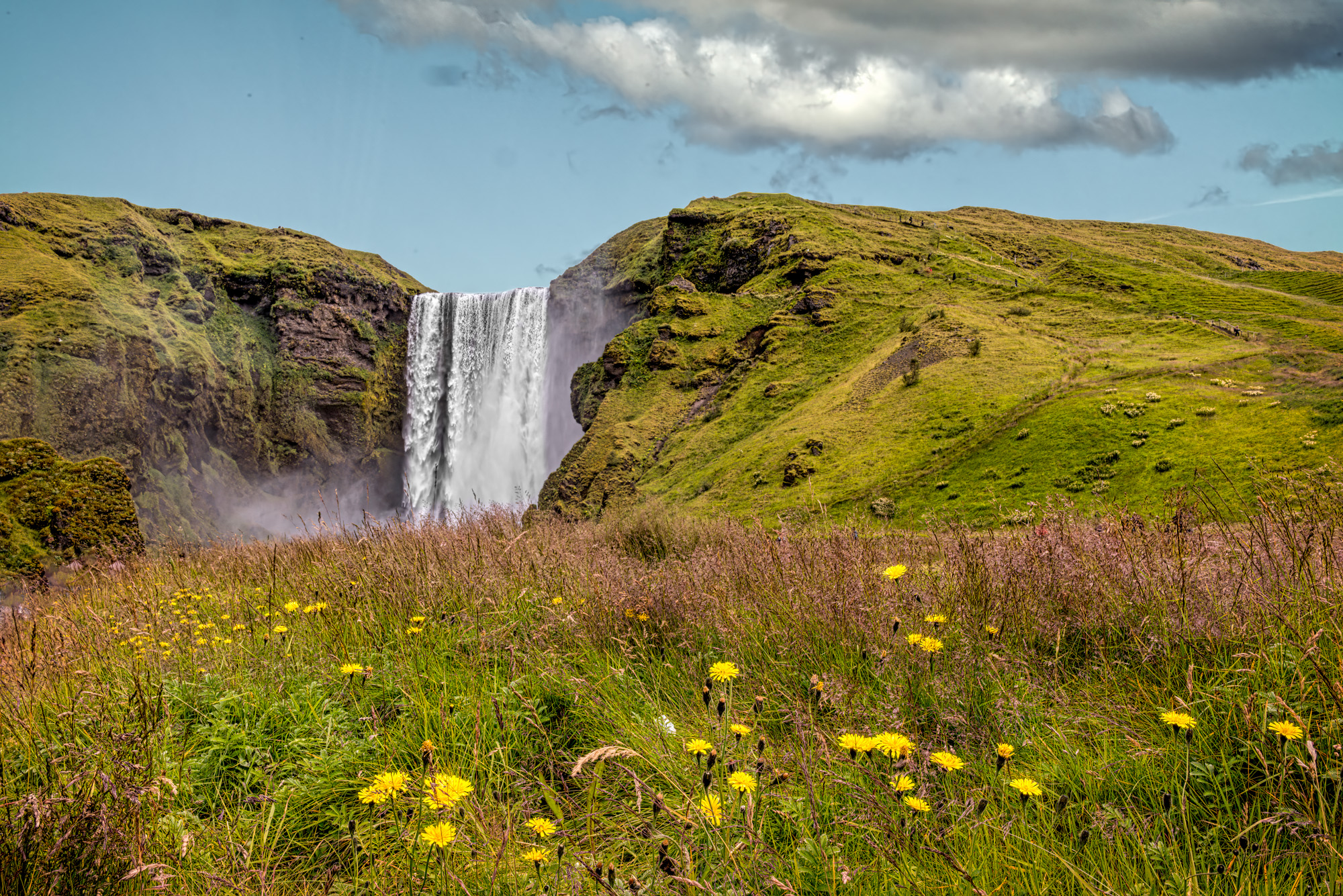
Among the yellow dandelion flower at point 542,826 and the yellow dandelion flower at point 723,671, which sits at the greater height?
the yellow dandelion flower at point 723,671

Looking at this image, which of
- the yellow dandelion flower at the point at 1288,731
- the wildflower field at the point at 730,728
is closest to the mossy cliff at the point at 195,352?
the wildflower field at the point at 730,728

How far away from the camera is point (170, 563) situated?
7031mm

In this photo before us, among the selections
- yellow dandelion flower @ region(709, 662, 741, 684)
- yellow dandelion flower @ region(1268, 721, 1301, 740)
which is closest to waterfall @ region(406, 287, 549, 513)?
yellow dandelion flower @ region(709, 662, 741, 684)

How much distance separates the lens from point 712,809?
1.61m

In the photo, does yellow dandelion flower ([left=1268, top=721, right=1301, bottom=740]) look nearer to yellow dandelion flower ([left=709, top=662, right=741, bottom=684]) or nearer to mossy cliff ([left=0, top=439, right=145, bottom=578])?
yellow dandelion flower ([left=709, top=662, right=741, bottom=684])

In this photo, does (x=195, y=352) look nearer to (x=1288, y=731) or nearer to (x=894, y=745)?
(x=894, y=745)

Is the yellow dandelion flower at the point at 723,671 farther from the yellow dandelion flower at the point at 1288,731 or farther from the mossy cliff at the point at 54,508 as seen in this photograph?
the mossy cliff at the point at 54,508

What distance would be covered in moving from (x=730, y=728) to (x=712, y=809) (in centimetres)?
92

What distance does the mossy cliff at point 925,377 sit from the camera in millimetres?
16156

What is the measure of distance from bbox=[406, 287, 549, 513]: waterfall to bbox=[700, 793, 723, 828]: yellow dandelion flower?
44.6 metres

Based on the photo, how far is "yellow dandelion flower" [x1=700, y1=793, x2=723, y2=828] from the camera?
62.3 inches

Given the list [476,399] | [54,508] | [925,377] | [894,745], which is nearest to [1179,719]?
[894,745]

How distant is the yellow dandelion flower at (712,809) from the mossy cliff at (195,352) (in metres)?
55.2

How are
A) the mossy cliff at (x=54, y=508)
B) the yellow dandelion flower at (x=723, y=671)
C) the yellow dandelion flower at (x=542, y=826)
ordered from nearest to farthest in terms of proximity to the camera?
1. the yellow dandelion flower at (x=542, y=826)
2. the yellow dandelion flower at (x=723, y=671)
3. the mossy cliff at (x=54, y=508)
